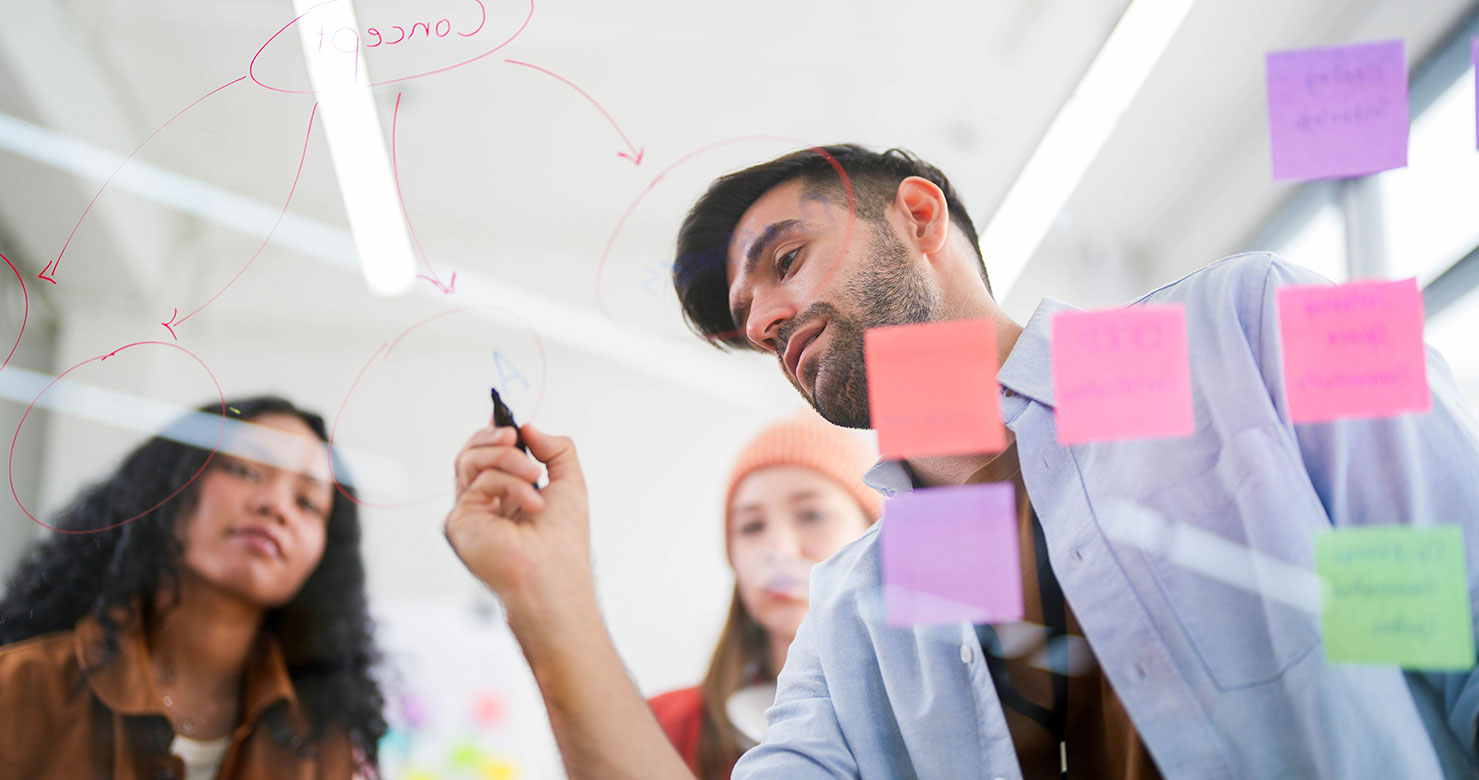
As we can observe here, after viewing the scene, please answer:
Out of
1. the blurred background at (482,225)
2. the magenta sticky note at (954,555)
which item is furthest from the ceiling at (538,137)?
the magenta sticky note at (954,555)

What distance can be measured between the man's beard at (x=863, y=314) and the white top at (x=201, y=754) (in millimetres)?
639

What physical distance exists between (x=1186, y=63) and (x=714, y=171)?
0.42 meters

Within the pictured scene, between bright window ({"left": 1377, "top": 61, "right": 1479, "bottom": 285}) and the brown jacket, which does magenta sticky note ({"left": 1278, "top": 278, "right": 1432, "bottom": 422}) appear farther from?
the brown jacket

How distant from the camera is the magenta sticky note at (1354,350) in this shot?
62cm

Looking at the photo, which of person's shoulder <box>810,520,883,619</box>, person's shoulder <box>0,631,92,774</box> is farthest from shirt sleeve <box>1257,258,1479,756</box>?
person's shoulder <box>0,631,92,774</box>

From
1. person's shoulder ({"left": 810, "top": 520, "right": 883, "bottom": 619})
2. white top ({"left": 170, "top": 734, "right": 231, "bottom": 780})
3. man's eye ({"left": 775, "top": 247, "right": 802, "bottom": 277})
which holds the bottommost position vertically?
white top ({"left": 170, "top": 734, "right": 231, "bottom": 780})

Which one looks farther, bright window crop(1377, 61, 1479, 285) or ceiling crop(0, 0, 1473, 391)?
ceiling crop(0, 0, 1473, 391)

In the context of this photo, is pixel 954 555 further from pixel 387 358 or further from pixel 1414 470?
pixel 387 358

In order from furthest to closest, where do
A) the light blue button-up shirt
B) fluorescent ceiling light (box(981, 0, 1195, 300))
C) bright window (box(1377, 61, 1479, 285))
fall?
1. fluorescent ceiling light (box(981, 0, 1195, 300))
2. bright window (box(1377, 61, 1479, 285))
3. the light blue button-up shirt

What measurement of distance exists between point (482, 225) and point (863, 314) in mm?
401

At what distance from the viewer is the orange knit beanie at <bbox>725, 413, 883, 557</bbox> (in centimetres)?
82

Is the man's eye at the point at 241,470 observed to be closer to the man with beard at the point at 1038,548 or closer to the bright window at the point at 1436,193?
the man with beard at the point at 1038,548

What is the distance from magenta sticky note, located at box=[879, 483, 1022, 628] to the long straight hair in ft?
0.61

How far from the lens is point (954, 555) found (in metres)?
0.68
